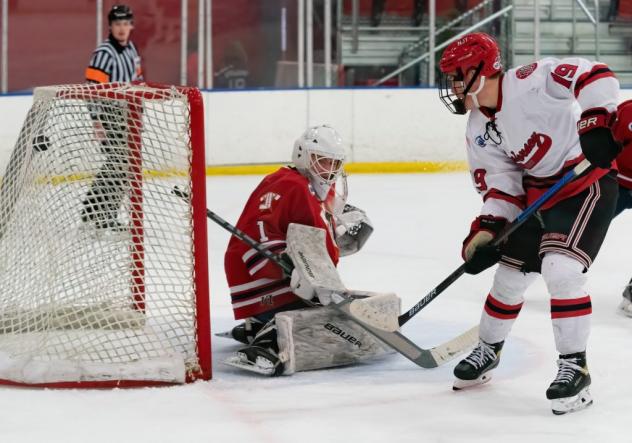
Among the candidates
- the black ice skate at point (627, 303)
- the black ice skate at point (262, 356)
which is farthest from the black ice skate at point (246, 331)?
the black ice skate at point (627, 303)

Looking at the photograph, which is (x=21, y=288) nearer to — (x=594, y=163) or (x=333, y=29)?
(x=594, y=163)

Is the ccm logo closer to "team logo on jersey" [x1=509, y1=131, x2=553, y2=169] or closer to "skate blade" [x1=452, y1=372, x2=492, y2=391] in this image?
"team logo on jersey" [x1=509, y1=131, x2=553, y2=169]

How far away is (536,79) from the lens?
106 inches

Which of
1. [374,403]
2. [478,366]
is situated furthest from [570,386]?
[374,403]

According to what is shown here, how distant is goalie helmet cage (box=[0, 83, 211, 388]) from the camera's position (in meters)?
2.82

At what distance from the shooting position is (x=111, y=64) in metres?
5.82

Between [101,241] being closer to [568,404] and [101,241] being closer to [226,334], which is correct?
[226,334]

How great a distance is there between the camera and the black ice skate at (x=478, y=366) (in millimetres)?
2783

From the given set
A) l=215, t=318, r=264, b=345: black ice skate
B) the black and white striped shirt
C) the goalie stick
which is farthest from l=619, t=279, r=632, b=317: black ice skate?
the black and white striped shirt

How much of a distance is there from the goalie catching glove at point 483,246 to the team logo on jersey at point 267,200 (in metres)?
0.55

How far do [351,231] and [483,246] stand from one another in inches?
25.5

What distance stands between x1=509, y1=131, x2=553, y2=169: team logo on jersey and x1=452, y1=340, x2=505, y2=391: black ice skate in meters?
0.46

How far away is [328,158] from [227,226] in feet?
1.02

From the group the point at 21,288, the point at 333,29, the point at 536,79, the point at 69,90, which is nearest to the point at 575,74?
the point at 536,79
